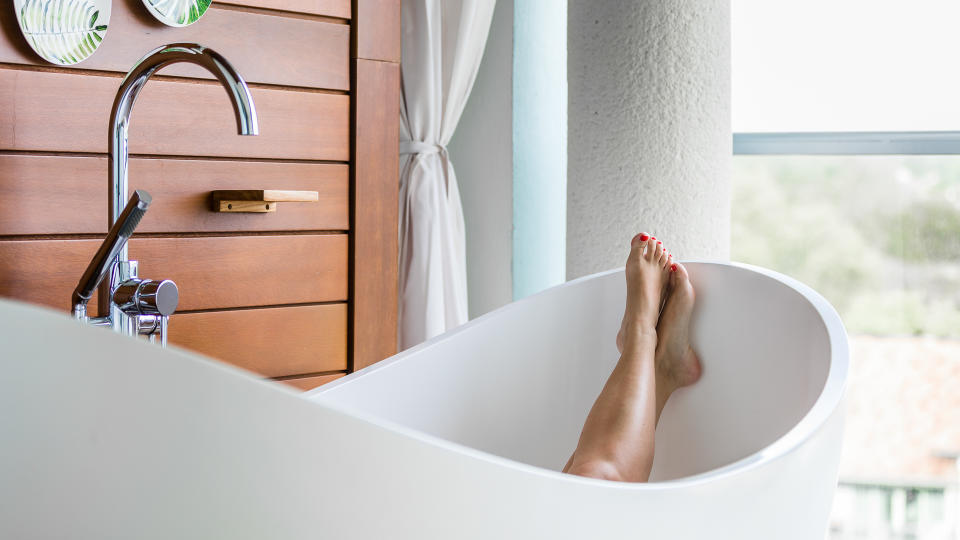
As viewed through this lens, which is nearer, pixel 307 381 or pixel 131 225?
pixel 131 225

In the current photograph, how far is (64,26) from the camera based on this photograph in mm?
1616

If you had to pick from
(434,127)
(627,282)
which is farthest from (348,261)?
(627,282)

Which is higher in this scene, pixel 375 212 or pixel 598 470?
pixel 375 212

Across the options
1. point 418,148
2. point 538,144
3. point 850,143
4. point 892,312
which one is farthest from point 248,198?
point 892,312

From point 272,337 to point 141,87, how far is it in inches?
26.7

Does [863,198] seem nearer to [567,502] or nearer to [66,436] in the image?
[567,502]

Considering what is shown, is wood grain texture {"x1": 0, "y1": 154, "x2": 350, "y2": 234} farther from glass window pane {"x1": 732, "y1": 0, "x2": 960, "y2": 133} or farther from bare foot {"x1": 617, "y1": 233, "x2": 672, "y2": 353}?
glass window pane {"x1": 732, "y1": 0, "x2": 960, "y2": 133}

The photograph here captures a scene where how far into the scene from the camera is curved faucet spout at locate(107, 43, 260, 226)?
1402 millimetres

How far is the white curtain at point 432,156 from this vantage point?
237 centimetres

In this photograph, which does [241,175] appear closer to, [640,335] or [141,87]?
[141,87]

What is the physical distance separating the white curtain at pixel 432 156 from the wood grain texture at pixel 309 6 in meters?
0.43

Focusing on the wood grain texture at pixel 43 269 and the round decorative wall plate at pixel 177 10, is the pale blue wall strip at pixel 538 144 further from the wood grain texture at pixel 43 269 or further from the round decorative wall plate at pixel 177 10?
the wood grain texture at pixel 43 269

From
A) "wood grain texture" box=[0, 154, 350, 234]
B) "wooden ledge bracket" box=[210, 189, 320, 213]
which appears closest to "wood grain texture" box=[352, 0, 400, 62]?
"wood grain texture" box=[0, 154, 350, 234]

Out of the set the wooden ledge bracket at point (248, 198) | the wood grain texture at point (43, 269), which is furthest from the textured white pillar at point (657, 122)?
the wood grain texture at point (43, 269)
